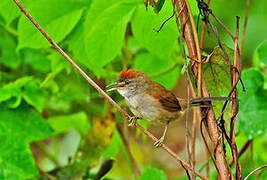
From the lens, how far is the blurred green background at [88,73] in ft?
5.08

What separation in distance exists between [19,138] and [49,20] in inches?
19.9

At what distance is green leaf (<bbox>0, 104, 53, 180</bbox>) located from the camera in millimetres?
1648

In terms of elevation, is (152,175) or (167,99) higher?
(167,99)

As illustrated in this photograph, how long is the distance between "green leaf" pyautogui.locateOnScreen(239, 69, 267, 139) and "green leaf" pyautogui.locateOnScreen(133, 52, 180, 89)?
36 cm

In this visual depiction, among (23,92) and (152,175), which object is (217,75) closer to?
(152,175)

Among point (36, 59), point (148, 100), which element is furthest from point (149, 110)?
point (36, 59)

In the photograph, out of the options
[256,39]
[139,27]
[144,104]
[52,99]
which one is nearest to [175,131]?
[256,39]

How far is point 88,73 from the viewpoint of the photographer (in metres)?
1.69

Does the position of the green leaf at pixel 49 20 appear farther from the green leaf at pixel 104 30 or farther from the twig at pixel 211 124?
the twig at pixel 211 124

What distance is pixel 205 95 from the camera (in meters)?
1.13

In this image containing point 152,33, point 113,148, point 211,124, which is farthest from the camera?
point 113,148

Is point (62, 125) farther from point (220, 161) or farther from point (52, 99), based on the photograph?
point (220, 161)

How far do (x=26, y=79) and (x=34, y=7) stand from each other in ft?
1.03

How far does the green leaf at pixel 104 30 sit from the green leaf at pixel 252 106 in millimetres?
537
